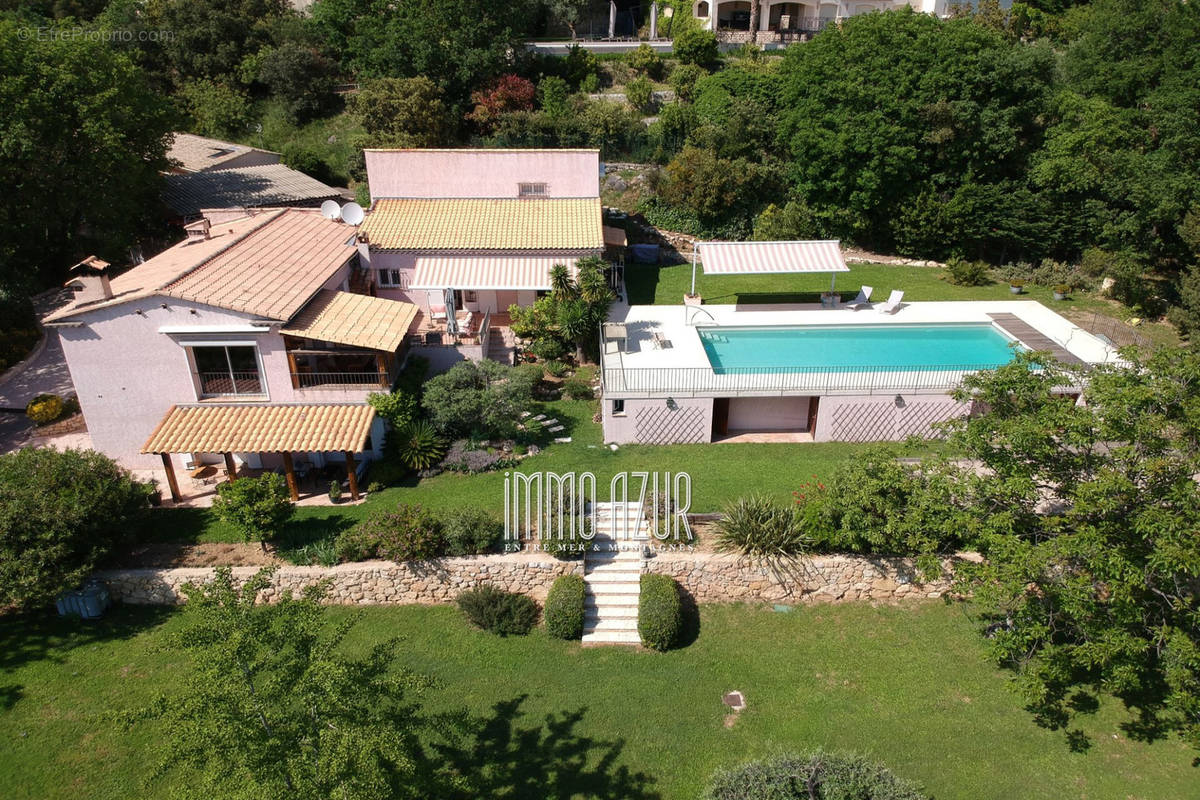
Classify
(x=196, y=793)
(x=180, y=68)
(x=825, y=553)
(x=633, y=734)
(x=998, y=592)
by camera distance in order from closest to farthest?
(x=196, y=793) → (x=998, y=592) → (x=633, y=734) → (x=825, y=553) → (x=180, y=68)

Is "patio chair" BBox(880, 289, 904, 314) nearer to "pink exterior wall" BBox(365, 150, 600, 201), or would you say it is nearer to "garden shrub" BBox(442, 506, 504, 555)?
"pink exterior wall" BBox(365, 150, 600, 201)

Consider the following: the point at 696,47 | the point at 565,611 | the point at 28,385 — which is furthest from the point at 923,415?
the point at 696,47

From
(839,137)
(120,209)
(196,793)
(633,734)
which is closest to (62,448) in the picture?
(120,209)

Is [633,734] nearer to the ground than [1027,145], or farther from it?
nearer to the ground

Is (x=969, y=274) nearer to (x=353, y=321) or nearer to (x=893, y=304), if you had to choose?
(x=893, y=304)

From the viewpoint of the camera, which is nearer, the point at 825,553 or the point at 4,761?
the point at 4,761

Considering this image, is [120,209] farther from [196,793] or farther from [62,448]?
[196,793]
